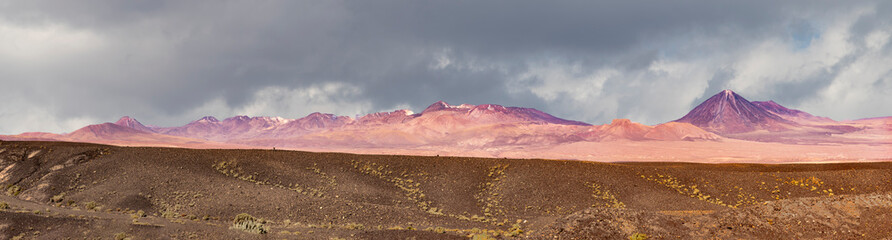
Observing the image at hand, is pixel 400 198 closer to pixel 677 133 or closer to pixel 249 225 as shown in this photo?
pixel 249 225

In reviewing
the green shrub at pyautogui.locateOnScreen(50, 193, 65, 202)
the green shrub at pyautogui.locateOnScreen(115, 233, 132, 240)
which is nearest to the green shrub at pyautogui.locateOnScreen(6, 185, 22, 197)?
the green shrub at pyautogui.locateOnScreen(50, 193, 65, 202)

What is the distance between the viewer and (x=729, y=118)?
15300 centimetres

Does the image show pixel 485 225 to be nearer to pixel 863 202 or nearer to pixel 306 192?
pixel 306 192

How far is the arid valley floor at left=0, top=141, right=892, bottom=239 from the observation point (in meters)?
21.5

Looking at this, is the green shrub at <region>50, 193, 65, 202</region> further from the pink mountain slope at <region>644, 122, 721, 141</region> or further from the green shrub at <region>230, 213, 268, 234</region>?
the pink mountain slope at <region>644, 122, 721, 141</region>

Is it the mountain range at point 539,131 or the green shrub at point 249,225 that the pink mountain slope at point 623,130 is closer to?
the mountain range at point 539,131

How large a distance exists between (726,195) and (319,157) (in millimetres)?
30496

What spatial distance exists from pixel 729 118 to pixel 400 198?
148519 mm

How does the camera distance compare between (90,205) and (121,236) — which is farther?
(90,205)

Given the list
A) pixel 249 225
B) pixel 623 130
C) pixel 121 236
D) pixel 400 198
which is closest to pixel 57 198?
pixel 121 236

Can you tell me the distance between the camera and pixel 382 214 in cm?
2841

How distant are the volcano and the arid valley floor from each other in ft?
396

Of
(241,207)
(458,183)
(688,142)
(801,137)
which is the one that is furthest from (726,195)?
(801,137)

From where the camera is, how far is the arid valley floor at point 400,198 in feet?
70.7
